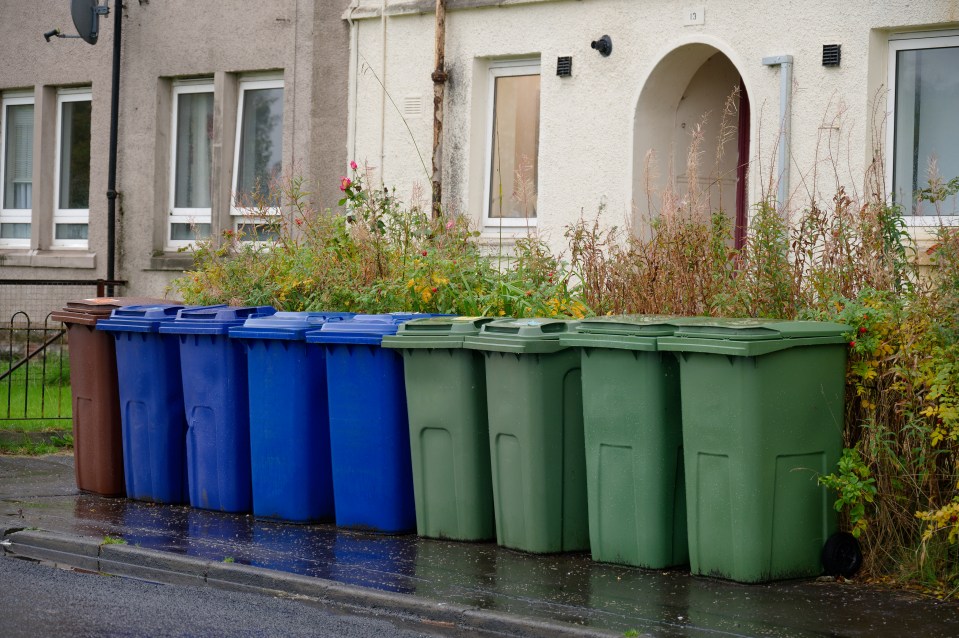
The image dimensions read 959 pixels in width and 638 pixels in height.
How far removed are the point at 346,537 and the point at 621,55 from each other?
604 cm

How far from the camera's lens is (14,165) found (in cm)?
1736

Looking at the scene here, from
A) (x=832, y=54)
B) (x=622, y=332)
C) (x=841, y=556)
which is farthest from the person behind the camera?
(x=832, y=54)

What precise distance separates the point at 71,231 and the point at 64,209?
309 mm

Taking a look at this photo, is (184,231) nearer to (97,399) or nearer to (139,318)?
(97,399)

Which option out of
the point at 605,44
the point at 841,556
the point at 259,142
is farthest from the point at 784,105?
Result: the point at 259,142

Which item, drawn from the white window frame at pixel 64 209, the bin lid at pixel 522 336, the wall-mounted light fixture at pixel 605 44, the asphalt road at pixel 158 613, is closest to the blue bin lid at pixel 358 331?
the bin lid at pixel 522 336

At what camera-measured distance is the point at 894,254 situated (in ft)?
24.7

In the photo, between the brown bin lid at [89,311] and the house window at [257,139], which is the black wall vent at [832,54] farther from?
the house window at [257,139]

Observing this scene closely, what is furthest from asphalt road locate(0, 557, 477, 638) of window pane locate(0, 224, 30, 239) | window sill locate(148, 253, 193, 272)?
window pane locate(0, 224, 30, 239)

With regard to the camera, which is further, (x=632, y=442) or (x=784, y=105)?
(x=784, y=105)

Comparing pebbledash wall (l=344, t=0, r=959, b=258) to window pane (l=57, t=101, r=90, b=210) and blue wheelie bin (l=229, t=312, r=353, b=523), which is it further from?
window pane (l=57, t=101, r=90, b=210)

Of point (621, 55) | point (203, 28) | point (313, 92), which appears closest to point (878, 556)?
point (621, 55)

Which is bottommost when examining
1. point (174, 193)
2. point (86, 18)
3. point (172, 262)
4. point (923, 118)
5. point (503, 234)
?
point (172, 262)

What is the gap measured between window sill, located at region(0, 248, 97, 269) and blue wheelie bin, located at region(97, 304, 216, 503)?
24.1 feet
